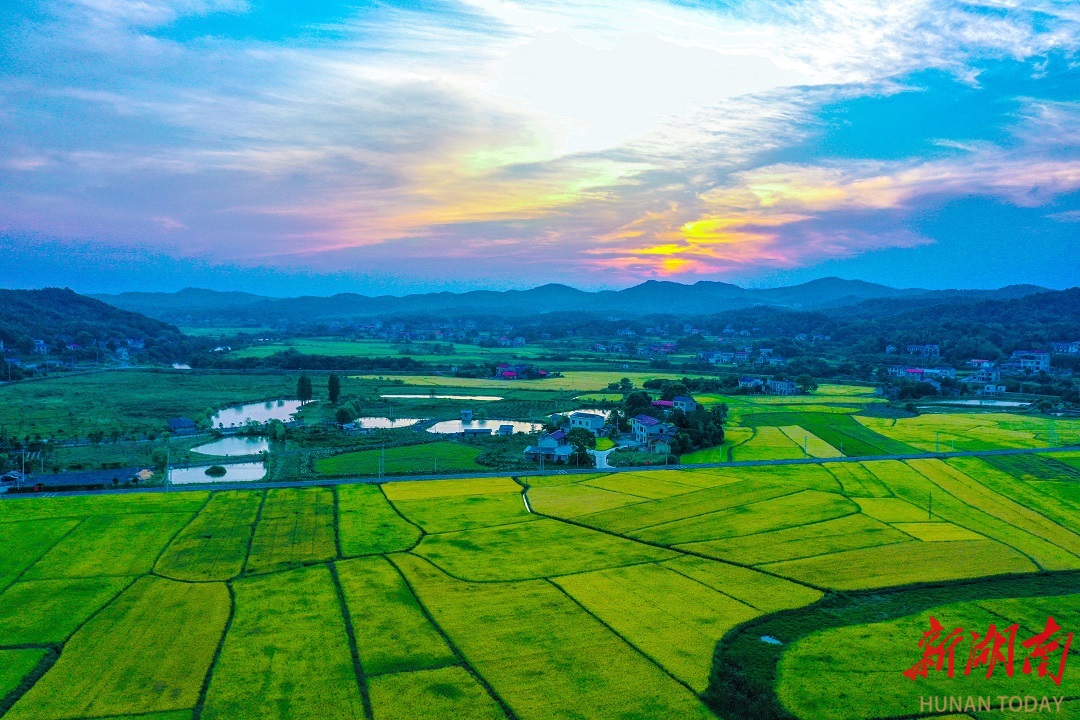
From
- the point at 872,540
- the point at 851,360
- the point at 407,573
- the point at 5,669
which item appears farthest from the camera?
the point at 851,360

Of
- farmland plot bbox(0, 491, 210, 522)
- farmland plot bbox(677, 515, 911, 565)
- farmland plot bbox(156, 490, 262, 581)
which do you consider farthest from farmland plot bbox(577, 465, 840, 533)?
farmland plot bbox(0, 491, 210, 522)

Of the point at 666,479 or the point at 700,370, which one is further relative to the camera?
the point at 700,370

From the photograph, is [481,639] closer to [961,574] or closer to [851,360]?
[961,574]

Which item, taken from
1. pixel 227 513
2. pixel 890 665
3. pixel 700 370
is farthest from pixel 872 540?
pixel 700 370

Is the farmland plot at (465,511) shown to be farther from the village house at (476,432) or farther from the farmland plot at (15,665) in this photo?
the village house at (476,432)

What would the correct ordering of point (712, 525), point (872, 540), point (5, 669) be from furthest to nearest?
point (712, 525) < point (872, 540) < point (5, 669)

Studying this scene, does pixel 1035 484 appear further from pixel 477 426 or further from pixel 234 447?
pixel 234 447

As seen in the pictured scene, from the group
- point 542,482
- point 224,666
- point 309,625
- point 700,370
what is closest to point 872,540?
point 542,482

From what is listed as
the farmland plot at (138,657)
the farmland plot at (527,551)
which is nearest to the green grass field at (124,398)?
the farmland plot at (138,657)

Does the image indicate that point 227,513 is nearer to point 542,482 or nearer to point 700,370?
point 542,482
